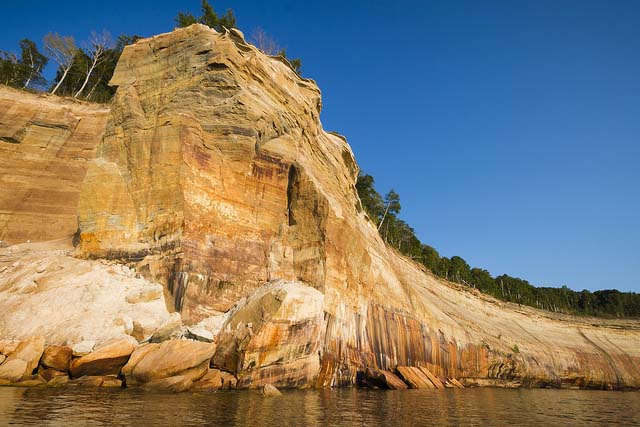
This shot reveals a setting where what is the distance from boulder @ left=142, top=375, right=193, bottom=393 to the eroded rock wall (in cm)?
172

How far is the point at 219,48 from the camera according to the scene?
1783 cm

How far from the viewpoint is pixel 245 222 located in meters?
16.5

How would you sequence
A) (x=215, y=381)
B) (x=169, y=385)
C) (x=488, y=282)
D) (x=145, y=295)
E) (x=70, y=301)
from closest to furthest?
(x=169, y=385) < (x=215, y=381) < (x=70, y=301) < (x=145, y=295) < (x=488, y=282)

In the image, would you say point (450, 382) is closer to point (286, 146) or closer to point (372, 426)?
point (286, 146)

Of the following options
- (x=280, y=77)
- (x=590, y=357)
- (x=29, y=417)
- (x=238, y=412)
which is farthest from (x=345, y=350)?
(x=590, y=357)

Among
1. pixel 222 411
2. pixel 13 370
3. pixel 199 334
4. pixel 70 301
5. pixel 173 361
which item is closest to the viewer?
pixel 222 411

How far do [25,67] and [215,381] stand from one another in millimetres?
40704

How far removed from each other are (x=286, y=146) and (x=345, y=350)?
9.39m

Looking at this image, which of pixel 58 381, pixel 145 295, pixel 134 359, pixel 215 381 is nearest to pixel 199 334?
pixel 215 381

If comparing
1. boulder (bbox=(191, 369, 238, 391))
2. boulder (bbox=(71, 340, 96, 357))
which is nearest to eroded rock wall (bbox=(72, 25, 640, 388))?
boulder (bbox=(191, 369, 238, 391))

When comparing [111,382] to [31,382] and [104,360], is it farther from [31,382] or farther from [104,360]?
[31,382]

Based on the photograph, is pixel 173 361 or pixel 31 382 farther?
pixel 173 361

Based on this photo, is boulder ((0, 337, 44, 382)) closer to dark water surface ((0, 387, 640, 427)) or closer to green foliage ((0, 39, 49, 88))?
dark water surface ((0, 387, 640, 427))

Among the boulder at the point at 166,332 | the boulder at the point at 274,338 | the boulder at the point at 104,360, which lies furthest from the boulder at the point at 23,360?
the boulder at the point at 274,338
